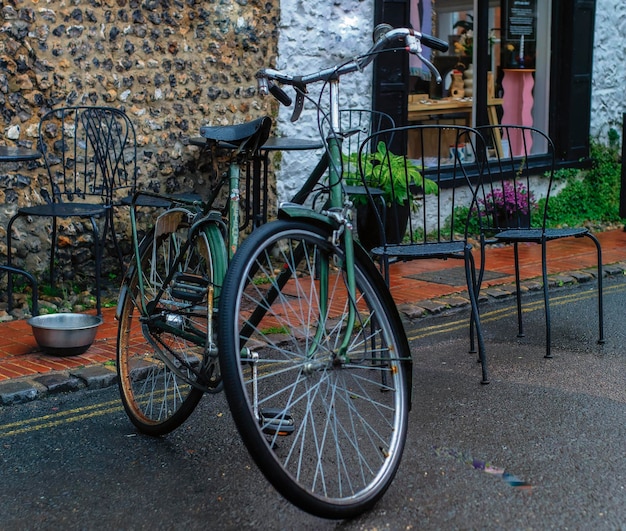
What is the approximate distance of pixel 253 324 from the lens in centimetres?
323

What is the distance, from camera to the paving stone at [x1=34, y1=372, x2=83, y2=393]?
4371mm

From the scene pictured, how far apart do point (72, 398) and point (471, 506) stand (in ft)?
6.69

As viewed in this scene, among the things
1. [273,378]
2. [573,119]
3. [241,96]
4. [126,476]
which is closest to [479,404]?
[273,378]

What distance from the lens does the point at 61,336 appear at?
4.79 meters

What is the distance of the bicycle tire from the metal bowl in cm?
82

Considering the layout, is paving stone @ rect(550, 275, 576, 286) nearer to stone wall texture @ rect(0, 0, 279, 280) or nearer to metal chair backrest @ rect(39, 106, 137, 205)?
stone wall texture @ rect(0, 0, 279, 280)

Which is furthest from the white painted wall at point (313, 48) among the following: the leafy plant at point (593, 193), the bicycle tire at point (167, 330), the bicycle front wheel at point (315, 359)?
the bicycle front wheel at point (315, 359)

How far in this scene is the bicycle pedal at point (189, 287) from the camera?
3.29m

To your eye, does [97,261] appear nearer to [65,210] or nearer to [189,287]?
[65,210]

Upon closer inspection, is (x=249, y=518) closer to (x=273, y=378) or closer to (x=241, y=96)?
(x=273, y=378)

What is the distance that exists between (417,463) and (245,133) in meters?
1.32

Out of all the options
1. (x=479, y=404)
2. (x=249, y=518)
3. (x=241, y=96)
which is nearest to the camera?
(x=249, y=518)

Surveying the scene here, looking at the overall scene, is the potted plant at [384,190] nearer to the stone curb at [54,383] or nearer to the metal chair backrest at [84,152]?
the metal chair backrest at [84,152]

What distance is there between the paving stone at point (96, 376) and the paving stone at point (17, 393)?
9.4 inches
